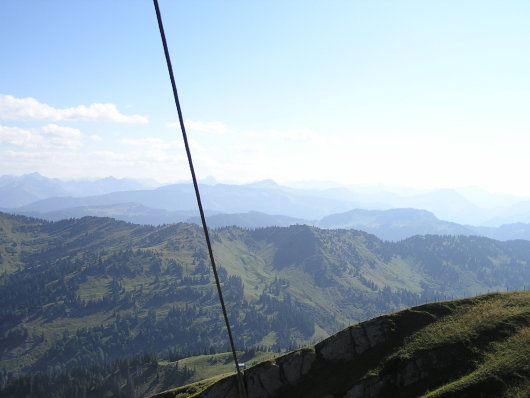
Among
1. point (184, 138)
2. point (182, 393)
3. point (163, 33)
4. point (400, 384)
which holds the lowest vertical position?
point (182, 393)

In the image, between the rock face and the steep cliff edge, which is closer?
the steep cliff edge

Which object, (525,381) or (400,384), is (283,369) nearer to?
(400,384)

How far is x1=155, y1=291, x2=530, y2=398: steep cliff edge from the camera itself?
4078cm

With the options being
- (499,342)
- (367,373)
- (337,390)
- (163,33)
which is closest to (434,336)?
(499,342)

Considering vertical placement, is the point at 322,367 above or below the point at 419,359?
below

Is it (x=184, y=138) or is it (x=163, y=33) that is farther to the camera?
(x=184, y=138)

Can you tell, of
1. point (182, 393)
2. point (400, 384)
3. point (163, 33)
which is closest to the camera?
point (163, 33)

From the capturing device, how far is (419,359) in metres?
46.4

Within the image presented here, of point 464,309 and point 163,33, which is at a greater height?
point 163,33

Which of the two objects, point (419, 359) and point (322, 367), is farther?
point (322, 367)

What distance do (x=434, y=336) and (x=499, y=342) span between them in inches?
298

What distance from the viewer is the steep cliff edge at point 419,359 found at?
40.8m

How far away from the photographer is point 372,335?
5338cm

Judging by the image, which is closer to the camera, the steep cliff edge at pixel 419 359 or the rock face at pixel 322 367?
the steep cliff edge at pixel 419 359
